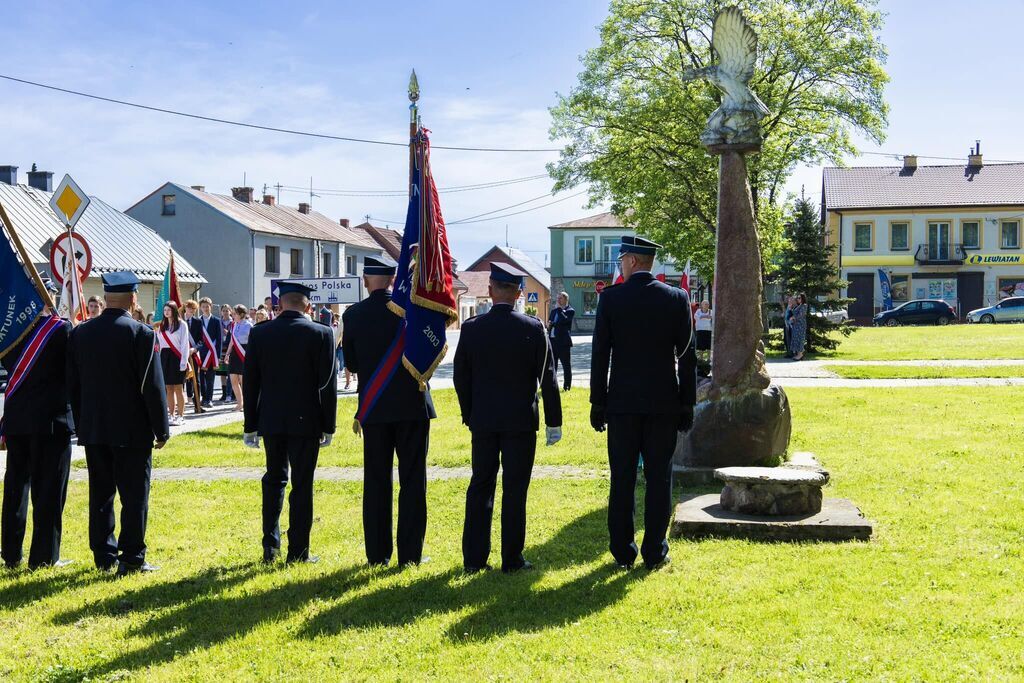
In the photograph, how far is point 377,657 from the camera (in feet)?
15.8

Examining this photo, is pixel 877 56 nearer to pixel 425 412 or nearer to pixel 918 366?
pixel 918 366

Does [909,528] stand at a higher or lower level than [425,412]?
lower

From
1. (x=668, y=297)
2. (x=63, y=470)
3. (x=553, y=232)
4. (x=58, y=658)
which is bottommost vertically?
(x=58, y=658)

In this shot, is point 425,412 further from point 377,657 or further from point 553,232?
point 553,232

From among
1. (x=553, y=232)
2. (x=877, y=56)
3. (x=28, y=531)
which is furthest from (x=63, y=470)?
(x=553, y=232)

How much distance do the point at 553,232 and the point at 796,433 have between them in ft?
191

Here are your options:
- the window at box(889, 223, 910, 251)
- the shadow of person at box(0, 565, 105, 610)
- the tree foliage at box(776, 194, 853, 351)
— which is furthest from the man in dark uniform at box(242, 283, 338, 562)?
the window at box(889, 223, 910, 251)

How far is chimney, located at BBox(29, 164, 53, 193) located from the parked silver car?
4256 centimetres

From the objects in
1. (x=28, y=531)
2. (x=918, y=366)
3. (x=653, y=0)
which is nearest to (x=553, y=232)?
Answer: (x=653, y=0)

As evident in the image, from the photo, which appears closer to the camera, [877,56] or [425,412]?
[425,412]

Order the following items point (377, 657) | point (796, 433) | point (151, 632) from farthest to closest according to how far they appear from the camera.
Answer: point (796, 433)
point (151, 632)
point (377, 657)

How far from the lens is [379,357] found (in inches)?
262

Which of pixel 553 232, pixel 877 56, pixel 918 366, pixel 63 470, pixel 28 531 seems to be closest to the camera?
pixel 63 470

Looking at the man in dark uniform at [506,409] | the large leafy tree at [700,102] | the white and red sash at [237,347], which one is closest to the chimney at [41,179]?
the large leafy tree at [700,102]
